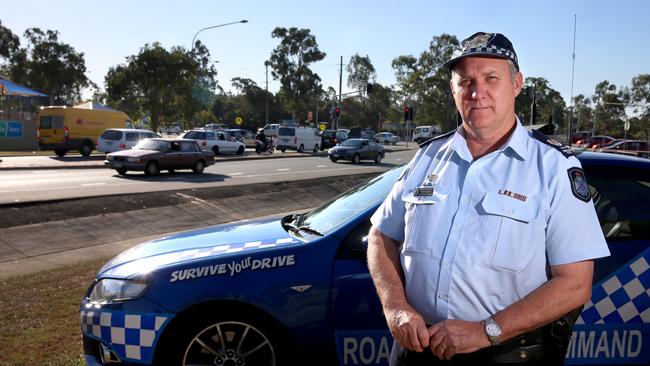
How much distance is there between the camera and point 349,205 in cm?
383

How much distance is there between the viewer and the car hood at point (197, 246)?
128 inches

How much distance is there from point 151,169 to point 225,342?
53.8 ft

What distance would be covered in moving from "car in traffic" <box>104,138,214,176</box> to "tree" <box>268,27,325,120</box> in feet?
200

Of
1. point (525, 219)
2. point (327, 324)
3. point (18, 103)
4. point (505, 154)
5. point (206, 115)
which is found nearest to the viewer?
point (525, 219)

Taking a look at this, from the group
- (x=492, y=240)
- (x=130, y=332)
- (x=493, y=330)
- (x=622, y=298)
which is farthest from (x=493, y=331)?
(x=130, y=332)

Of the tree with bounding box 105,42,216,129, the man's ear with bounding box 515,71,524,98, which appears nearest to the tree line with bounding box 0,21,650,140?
the tree with bounding box 105,42,216,129

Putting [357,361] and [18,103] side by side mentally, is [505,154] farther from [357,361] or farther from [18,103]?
[18,103]

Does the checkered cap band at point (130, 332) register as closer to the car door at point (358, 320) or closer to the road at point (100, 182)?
the car door at point (358, 320)

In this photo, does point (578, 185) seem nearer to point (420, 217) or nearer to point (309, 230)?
point (420, 217)

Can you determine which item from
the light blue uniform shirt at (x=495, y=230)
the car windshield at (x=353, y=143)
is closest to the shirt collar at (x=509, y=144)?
the light blue uniform shirt at (x=495, y=230)

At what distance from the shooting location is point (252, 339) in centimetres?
309

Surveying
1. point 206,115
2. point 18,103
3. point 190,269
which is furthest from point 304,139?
point 206,115

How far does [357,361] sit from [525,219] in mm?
1651

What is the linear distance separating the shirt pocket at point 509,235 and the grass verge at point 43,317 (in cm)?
317
